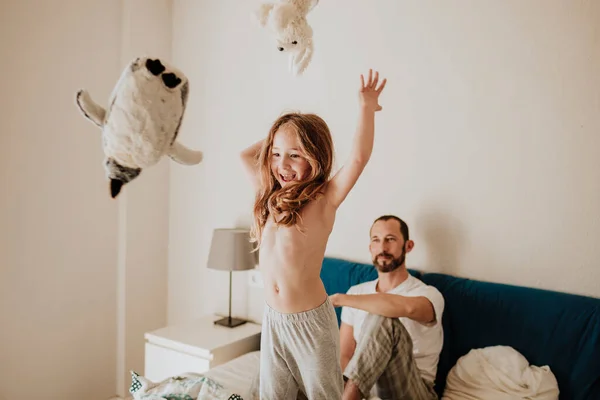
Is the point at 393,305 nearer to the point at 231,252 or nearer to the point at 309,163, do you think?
the point at 309,163

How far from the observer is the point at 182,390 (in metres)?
1.62

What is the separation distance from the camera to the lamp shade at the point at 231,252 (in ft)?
8.66

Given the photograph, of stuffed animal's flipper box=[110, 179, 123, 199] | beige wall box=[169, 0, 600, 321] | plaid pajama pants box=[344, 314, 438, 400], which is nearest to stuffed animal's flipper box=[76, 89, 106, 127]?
stuffed animal's flipper box=[110, 179, 123, 199]

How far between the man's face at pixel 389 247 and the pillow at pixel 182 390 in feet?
2.80

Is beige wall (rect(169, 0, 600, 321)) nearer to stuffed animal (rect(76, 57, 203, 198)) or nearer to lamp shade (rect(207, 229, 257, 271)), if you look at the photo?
lamp shade (rect(207, 229, 257, 271))

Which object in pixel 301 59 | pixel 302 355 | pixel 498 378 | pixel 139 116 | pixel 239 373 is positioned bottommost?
pixel 239 373

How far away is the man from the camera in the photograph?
5.72ft

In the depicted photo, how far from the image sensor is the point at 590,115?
190 cm

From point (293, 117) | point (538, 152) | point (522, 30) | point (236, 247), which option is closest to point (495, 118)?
point (538, 152)

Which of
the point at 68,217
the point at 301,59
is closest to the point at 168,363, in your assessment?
the point at 68,217

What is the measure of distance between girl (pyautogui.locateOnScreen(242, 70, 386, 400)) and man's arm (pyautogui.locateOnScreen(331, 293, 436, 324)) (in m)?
0.51

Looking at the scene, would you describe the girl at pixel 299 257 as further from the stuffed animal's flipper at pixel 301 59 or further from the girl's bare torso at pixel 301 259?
the stuffed animal's flipper at pixel 301 59

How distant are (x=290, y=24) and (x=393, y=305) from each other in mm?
1127

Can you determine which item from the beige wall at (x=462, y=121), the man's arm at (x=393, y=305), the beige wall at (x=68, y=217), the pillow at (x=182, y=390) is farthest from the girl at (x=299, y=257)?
the beige wall at (x=68, y=217)
